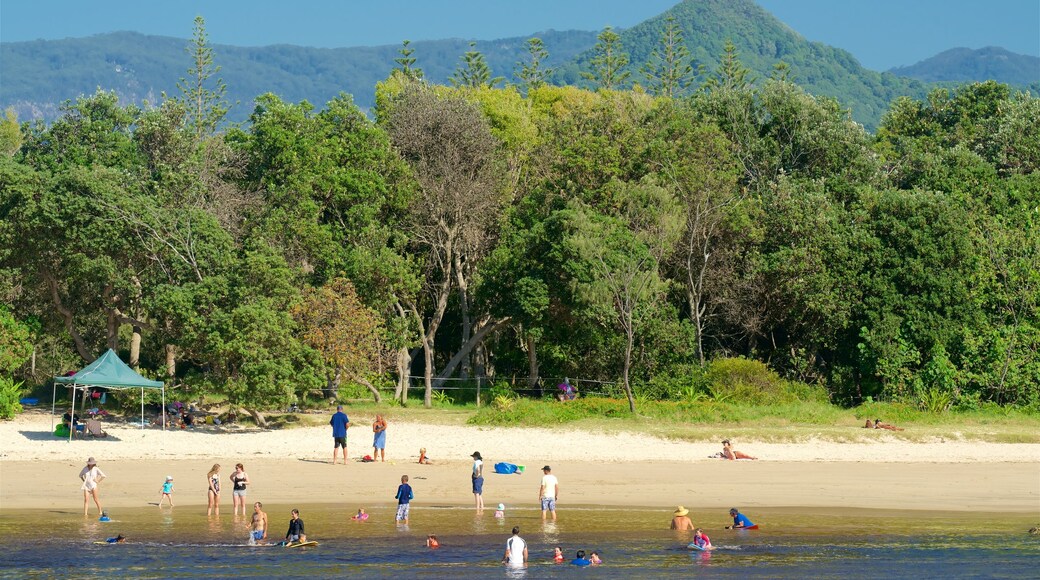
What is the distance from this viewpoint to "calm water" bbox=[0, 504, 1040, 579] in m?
21.9

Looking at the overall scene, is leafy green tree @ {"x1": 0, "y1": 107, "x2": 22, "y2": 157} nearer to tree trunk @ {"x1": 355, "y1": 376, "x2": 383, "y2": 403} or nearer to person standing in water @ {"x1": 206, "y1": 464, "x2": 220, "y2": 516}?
tree trunk @ {"x1": 355, "y1": 376, "x2": 383, "y2": 403}

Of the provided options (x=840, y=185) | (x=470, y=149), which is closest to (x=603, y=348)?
(x=470, y=149)

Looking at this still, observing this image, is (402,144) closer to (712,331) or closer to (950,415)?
(712,331)

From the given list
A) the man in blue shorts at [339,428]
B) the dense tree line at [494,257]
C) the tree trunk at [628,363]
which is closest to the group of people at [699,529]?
the man in blue shorts at [339,428]

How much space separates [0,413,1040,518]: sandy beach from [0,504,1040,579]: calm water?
4.40 feet

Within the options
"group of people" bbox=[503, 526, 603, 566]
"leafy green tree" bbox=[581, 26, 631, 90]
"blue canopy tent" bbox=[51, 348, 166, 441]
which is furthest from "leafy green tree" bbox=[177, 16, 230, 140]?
"group of people" bbox=[503, 526, 603, 566]

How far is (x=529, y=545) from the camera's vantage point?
23734 mm

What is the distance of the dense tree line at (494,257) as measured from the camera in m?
37.2

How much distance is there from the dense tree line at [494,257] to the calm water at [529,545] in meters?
9.44

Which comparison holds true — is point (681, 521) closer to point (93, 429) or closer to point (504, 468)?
point (504, 468)

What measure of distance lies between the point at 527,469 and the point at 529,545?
24.7 feet

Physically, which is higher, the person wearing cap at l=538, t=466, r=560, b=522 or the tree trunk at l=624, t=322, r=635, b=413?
the tree trunk at l=624, t=322, r=635, b=413

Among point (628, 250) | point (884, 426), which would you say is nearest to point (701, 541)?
point (884, 426)

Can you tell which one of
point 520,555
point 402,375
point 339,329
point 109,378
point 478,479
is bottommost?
point 520,555
